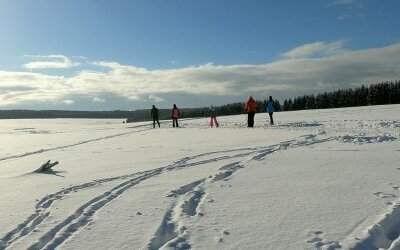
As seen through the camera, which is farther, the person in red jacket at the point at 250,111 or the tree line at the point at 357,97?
the tree line at the point at 357,97

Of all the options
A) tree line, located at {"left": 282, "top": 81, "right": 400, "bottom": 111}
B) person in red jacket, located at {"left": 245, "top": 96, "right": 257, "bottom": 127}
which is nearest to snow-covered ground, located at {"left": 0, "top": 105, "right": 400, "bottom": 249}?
person in red jacket, located at {"left": 245, "top": 96, "right": 257, "bottom": 127}

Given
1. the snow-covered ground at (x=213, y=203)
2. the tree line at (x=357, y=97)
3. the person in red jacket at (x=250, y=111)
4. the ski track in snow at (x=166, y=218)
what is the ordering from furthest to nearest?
1. the tree line at (x=357, y=97)
2. the person in red jacket at (x=250, y=111)
3. the snow-covered ground at (x=213, y=203)
4. the ski track in snow at (x=166, y=218)

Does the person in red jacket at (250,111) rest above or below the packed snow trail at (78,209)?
above

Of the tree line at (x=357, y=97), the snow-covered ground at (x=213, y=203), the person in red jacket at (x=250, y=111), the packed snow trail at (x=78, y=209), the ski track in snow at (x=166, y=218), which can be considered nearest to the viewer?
the ski track in snow at (x=166, y=218)

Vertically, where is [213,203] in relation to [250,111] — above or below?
below

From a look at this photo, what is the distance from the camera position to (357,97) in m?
93.2

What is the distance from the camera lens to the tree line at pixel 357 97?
86938mm

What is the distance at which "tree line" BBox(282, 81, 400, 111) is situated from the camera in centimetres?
8694

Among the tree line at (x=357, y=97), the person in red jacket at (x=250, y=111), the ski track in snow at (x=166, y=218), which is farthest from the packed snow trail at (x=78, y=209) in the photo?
the tree line at (x=357, y=97)

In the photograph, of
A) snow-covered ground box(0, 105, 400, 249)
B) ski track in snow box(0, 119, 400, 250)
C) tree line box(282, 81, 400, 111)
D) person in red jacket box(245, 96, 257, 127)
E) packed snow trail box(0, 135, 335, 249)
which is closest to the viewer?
ski track in snow box(0, 119, 400, 250)

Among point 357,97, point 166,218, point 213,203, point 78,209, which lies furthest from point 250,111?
point 357,97

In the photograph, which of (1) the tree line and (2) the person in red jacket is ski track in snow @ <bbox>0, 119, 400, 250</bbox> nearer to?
(2) the person in red jacket

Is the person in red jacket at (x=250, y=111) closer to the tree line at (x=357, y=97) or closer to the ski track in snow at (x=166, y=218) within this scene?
the ski track in snow at (x=166, y=218)

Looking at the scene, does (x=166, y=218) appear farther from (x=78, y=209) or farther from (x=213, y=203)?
(x=78, y=209)
